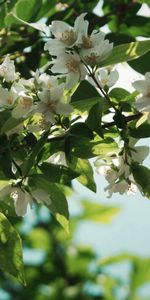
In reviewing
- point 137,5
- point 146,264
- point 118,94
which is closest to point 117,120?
point 118,94

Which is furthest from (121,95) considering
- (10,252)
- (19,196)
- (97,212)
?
(97,212)

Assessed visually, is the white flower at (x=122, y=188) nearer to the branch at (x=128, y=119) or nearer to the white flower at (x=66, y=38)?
the branch at (x=128, y=119)

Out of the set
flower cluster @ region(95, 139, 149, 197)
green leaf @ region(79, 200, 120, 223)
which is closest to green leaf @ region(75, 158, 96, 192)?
flower cluster @ region(95, 139, 149, 197)

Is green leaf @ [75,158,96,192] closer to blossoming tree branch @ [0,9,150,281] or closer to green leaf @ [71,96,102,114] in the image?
blossoming tree branch @ [0,9,150,281]

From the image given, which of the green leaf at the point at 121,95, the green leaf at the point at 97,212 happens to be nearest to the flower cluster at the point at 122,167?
the green leaf at the point at 121,95

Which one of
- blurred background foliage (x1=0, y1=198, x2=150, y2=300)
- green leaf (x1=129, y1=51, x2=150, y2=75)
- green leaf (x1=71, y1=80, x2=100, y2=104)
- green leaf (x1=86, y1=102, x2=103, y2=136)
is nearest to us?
green leaf (x1=86, y1=102, x2=103, y2=136)

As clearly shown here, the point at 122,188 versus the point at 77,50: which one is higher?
the point at 77,50

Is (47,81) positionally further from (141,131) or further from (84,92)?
(141,131)

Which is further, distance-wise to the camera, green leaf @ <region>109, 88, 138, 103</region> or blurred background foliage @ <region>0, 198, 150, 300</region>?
blurred background foliage @ <region>0, 198, 150, 300</region>
